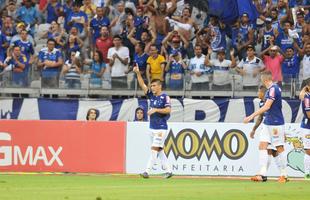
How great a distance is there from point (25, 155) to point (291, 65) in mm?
7979

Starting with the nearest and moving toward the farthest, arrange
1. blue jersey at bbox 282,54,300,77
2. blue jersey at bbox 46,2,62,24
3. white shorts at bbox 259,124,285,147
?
white shorts at bbox 259,124,285,147
blue jersey at bbox 282,54,300,77
blue jersey at bbox 46,2,62,24

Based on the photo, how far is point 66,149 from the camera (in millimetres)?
23609

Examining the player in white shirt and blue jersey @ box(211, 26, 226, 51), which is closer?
the player in white shirt

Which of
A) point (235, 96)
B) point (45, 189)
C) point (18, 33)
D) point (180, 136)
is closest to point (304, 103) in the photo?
point (180, 136)

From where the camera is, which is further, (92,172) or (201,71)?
(201,71)

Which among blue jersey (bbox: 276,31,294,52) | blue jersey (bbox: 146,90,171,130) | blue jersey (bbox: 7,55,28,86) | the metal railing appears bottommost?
blue jersey (bbox: 146,90,171,130)

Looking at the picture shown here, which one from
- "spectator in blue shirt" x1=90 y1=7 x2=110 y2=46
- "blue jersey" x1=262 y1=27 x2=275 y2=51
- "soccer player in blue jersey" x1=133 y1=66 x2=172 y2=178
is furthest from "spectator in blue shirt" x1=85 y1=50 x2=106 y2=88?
"soccer player in blue jersey" x1=133 y1=66 x2=172 y2=178

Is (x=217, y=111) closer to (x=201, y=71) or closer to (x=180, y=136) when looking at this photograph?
(x=201, y=71)

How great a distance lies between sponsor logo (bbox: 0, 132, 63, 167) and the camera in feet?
76.8

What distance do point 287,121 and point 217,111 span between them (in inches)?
81.2

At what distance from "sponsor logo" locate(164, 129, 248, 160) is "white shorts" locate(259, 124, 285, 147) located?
403 centimetres

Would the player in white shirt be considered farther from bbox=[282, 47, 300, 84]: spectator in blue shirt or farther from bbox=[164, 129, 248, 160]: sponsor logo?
bbox=[282, 47, 300, 84]: spectator in blue shirt

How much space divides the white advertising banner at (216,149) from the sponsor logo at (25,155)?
210cm

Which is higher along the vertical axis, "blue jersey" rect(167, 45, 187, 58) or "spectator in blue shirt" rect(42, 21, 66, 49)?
"spectator in blue shirt" rect(42, 21, 66, 49)
